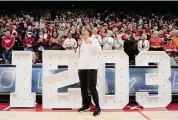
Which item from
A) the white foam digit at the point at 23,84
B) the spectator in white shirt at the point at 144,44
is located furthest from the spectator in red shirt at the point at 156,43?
the white foam digit at the point at 23,84

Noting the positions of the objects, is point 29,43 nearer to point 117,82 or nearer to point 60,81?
point 60,81

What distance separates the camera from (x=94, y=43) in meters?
6.64

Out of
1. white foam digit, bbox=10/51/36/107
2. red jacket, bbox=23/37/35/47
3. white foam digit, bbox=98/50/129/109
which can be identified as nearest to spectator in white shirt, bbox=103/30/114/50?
red jacket, bbox=23/37/35/47

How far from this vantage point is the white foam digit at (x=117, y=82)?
7383mm

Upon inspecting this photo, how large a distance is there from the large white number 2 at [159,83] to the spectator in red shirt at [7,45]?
21.0ft

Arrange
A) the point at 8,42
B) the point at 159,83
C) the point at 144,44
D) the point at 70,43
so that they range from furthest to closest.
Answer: the point at 8,42 → the point at 144,44 → the point at 70,43 → the point at 159,83

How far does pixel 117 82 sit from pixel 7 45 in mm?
6527

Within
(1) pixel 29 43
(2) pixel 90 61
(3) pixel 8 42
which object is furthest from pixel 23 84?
(3) pixel 8 42

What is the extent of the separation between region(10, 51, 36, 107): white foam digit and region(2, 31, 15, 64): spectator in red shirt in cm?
546

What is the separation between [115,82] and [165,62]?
122 cm

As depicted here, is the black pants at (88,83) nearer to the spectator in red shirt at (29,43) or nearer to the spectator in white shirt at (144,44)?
the spectator in white shirt at (144,44)

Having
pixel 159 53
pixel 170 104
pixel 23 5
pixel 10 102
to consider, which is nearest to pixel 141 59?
pixel 159 53

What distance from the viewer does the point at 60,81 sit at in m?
7.43
